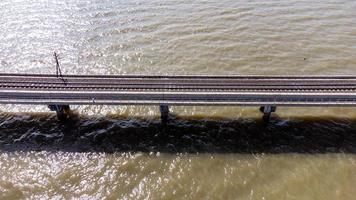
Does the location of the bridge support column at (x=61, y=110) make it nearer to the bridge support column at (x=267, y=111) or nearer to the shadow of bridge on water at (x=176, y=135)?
the shadow of bridge on water at (x=176, y=135)

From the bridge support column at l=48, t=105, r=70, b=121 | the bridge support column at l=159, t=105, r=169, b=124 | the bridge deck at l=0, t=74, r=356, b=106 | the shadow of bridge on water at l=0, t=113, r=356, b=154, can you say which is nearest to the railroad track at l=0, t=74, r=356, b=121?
the bridge deck at l=0, t=74, r=356, b=106

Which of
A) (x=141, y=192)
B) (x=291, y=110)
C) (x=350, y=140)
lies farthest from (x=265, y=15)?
(x=141, y=192)

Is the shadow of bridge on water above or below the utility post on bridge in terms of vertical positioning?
below

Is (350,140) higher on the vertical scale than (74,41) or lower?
lower

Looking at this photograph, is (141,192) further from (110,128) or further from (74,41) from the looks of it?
(74,41)

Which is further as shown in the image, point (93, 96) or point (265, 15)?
point (265, 15)

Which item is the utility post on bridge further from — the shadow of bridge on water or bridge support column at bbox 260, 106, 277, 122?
bridge support column at bbox 260, 106, 277, 122

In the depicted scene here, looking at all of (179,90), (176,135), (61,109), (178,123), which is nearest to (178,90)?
(179,90)
